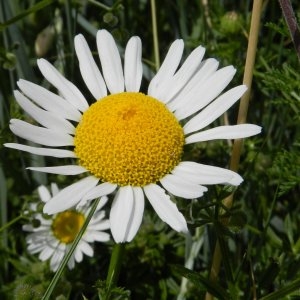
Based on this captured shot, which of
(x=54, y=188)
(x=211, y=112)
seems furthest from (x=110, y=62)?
(x=54, y=188)

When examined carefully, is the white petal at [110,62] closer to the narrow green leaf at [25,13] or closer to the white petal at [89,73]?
the white petal at [89,73]

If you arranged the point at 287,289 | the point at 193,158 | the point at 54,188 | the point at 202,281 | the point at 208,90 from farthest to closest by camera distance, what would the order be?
the point at 54,188, the point at 193,158, the point at 208,90, the point at 202,281, the point at 287,289

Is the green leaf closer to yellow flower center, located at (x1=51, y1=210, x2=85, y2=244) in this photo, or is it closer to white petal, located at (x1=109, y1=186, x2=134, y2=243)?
white petal, located at (x1=109, y1=186, x2=134, y2=243)

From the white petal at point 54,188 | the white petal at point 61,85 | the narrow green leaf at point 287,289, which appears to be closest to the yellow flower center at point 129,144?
the white petal at point 61,85

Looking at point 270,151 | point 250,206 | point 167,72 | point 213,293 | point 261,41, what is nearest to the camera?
point 213,293

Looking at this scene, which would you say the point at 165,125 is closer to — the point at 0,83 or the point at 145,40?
the point at 0,83

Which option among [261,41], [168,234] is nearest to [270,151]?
[168,234]

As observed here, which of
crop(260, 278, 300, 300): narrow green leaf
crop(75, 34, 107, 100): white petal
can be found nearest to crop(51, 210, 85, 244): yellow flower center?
crop(75, 34, 107, 100): white petal

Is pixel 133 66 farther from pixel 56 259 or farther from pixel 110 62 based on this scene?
pixel 56 259
